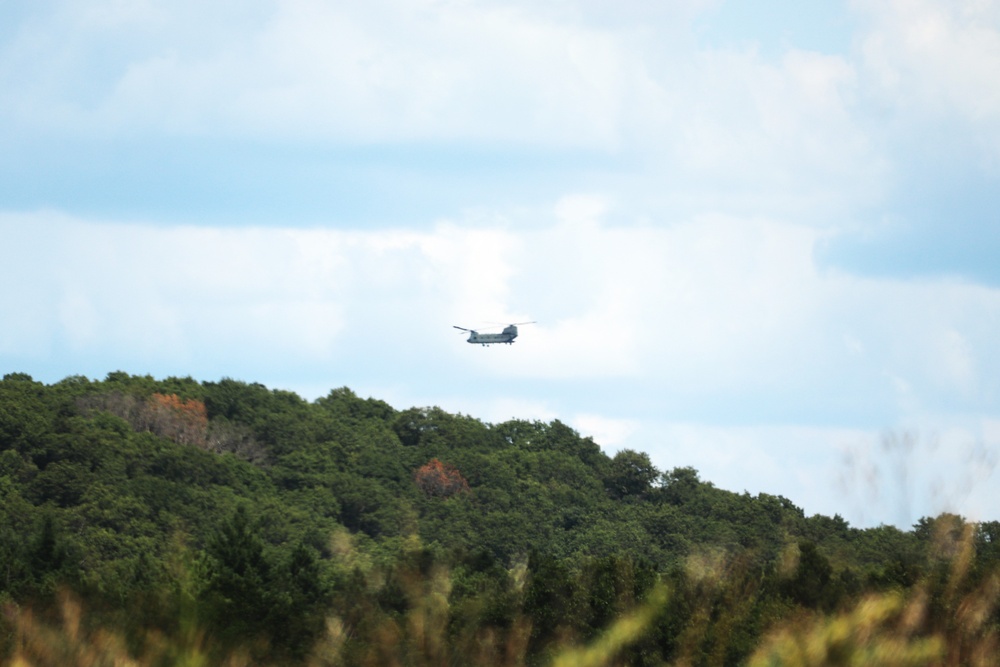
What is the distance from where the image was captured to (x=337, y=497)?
104125mm

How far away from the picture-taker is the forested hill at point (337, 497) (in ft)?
209

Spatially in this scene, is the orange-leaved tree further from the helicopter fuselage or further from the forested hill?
the helicopter fuselage

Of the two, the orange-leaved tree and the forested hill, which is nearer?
the forested hill

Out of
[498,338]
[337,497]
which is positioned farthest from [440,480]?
[498,338]

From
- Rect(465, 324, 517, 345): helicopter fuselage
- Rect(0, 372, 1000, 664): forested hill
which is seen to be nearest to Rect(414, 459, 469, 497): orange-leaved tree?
Rect(0, 372, 1000, 664): forested hill

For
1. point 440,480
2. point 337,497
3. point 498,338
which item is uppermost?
point 498,338

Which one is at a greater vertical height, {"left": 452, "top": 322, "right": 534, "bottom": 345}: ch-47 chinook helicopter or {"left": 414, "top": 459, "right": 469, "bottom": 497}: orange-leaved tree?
{"left": 452, "top": 322, "right": 534, "bottom": 345}: ch-47 chinook helicopter

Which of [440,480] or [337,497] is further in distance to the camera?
[440,480]

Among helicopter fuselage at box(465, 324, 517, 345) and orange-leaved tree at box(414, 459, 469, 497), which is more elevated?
helicopter fuselage at box(465, 324, 517, 345)

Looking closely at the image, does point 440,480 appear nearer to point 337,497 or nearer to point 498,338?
point 337,497

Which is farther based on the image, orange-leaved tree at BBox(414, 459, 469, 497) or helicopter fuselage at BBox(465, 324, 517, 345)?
orange-leaved tree at BBox(414, 459, 469, 497)

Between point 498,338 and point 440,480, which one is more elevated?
point 498,338

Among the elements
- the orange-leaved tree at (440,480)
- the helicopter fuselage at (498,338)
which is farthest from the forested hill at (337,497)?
the helicopter fuselage at (498,338)

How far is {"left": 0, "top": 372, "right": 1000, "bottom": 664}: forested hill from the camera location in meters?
63.6
